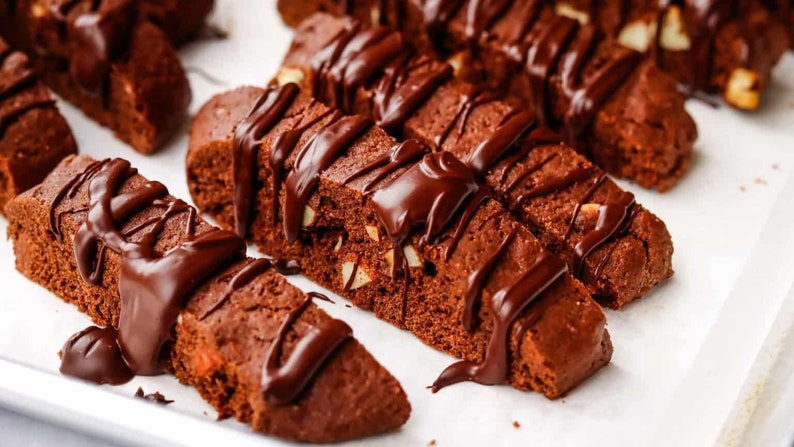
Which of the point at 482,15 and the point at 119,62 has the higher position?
the point at 119,62

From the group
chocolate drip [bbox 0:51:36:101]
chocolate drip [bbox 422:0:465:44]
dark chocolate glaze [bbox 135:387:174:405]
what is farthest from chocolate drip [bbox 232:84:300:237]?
chocolate drip [bbox 0:51:36:101]

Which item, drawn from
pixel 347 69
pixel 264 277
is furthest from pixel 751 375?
pixel 347 69

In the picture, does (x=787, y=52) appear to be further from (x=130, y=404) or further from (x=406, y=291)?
(x=130, y=404)

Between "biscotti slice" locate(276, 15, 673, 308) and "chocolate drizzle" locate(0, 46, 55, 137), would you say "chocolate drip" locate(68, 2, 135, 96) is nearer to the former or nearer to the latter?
"chocolate drizzle" locate(0, 46, 55, 137)

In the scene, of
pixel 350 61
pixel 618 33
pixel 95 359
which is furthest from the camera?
pixel 618 33

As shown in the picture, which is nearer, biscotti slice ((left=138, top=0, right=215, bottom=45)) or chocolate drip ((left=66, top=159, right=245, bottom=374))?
chocolate drip ((left=66, top=159, right=245, bottom=374))

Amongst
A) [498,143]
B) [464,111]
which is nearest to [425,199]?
[498,143]

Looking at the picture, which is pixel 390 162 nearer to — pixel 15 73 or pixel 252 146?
pixel 252 146
